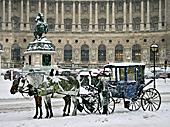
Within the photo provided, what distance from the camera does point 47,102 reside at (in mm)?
8305

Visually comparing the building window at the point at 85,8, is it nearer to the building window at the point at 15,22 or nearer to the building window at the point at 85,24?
the building window at the point at 85,24

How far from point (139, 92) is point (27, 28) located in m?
58.1

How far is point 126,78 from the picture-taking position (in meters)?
9.69

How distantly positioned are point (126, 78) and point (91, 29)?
55633mm

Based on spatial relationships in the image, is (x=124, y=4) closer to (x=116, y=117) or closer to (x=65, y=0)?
(x=65, y=0)

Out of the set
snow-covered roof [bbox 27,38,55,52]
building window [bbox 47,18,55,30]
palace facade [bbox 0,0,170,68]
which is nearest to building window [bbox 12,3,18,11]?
palace facade [bbox 0,0,170,68]

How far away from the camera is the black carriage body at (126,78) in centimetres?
947

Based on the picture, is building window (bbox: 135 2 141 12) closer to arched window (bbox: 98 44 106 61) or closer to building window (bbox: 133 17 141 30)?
building window (bbox: 133 17 141 30)

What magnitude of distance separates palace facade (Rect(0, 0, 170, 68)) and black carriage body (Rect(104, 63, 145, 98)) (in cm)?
5014

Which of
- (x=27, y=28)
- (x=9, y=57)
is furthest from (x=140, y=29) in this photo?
(x=9, y=57)

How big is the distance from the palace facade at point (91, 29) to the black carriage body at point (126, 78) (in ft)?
164

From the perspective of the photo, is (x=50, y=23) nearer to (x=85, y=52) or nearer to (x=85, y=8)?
(x=85, y=8)

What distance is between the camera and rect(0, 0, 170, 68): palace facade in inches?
2405

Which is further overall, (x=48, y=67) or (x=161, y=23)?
(x=161, y=23)
